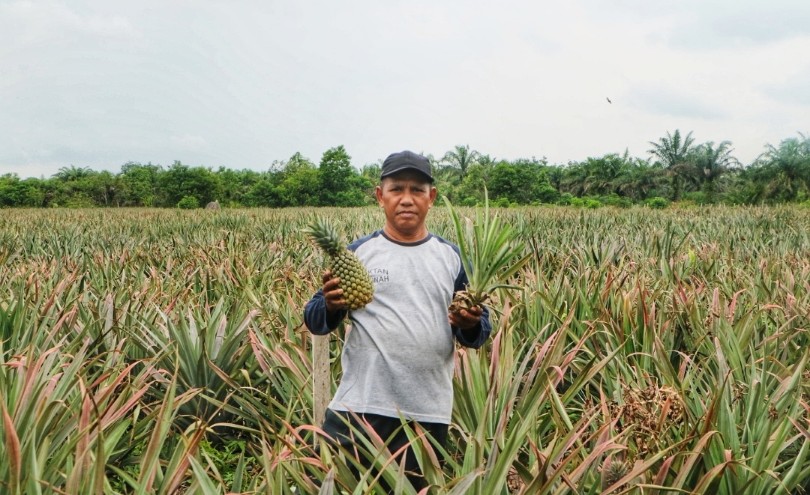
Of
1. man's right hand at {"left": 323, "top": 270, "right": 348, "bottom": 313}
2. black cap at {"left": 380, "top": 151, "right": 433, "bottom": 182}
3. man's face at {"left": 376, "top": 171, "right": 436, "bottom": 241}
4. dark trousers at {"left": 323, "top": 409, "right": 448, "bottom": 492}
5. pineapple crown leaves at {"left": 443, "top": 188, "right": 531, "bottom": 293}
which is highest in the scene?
black cap at {"left": 380, "top": 151, "right": 433, "bottom": 182}

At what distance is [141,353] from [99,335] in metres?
0.43

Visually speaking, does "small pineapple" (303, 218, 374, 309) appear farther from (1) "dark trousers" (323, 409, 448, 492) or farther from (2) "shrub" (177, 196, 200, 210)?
(2) "shrub" (177, 196, 200, 210)

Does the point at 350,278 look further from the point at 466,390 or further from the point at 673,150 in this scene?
the point at 673,150

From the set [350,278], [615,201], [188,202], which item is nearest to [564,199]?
[615,201]

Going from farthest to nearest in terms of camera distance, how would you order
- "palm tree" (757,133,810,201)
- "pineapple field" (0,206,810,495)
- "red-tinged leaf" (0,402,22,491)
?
"palm tree" (757,133,810,201) → "pineapple field" (0,206,810,495) → "red-tinged leaf" (0,402,22,491)

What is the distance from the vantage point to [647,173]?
50531 mm

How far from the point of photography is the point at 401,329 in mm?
1923

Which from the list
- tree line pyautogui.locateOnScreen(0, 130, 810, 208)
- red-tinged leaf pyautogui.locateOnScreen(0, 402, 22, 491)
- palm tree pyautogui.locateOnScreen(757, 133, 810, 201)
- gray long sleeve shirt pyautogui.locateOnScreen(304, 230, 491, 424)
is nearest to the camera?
red-tinged leaf pyautogui.locateOnScreen(0, 402, 22, 491)

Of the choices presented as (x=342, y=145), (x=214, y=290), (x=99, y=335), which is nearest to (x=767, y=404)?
(x=99, y=335)

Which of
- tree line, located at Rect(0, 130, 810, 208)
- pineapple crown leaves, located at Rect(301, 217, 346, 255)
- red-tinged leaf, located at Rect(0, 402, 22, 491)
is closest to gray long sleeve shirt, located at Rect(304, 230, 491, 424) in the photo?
pineapple crown leaves, located at Rect(301, 217, 346, 255)

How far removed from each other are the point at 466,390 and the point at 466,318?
0.81 m

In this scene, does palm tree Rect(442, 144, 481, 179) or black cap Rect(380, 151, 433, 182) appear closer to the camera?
black cap Rect(380, 151, 433, 182)

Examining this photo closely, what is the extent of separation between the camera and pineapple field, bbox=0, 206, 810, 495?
5.57 feet

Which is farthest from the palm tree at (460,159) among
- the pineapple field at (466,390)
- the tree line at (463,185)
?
the pineapple field at (466,390)
